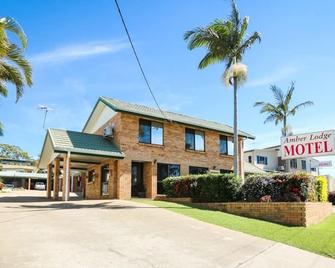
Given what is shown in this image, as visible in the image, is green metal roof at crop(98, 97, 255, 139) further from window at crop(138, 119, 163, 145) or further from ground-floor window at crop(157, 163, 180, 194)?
ground-floor window at crop(157, 163, 180, 194)

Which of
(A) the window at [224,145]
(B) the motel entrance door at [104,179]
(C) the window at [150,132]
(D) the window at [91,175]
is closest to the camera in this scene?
(C) the window at [150,132]

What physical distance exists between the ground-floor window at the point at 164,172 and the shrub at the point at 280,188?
7.68 meters

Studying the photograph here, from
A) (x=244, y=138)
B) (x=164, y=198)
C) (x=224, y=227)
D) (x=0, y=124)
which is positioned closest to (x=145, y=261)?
(x=224, y=227)

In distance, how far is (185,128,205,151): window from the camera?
2573 cm

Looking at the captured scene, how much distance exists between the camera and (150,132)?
2356 centimetres

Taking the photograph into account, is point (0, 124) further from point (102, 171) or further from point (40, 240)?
point (40, 240)

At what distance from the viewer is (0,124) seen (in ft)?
80.6

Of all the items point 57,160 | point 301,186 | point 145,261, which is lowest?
point 145,261

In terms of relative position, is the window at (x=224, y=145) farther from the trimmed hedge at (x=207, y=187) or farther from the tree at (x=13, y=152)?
the tree at (x=13, y=152)

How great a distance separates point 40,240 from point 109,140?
49.1ft

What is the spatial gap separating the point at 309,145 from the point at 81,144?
38.4 feet

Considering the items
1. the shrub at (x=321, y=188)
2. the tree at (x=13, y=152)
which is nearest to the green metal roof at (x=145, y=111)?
the shrub at (x=321, y=188)

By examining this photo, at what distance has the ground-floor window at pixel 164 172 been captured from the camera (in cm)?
2352

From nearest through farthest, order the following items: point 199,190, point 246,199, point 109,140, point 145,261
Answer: point 145,261, point 246,199, point 199,190, point 109,140
